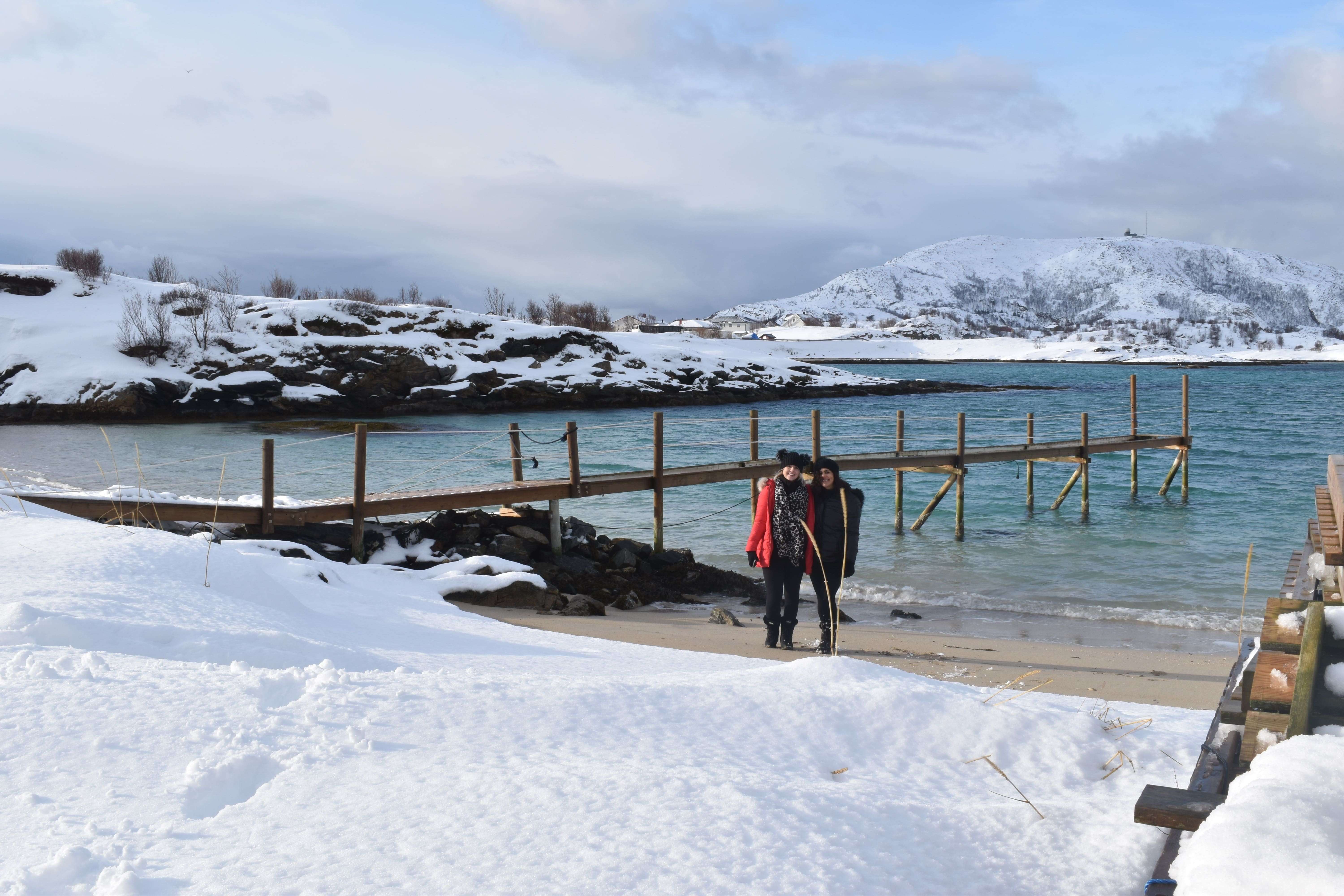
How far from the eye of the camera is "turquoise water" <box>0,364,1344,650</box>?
11758mm

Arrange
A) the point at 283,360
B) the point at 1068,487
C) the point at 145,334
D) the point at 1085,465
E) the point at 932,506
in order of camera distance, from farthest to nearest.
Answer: the point at 283,360
the point at 145,334
the point at 1068,487
the point at 1085,465
the point at 932,506

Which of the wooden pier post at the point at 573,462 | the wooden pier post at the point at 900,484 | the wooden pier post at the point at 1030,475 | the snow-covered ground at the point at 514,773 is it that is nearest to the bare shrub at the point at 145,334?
the wooden pier post at the point at 573,462

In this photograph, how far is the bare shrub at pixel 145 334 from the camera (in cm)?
4306

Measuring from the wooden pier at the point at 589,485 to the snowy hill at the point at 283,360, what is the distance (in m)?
30.4

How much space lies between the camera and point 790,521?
766cm

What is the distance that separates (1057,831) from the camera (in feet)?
8.64

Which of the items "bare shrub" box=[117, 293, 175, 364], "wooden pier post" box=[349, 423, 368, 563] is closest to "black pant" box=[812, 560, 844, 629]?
"wooden pier post" box=[349, 423, 368, 563]

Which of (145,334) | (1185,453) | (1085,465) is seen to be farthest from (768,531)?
(145,334)

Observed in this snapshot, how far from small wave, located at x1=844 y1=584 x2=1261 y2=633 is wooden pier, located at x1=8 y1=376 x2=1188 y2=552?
3.35 m

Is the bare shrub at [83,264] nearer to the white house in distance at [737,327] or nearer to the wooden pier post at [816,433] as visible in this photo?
the wooden pier post at [816,433]

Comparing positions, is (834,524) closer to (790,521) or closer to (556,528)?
(790,521)

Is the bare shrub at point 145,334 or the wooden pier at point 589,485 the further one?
the bare shrub at point 145,334

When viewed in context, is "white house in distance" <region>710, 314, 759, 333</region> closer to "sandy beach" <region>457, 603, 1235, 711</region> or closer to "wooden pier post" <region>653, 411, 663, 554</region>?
"wooden pier post" <region>653, 411, 663, 554</region>

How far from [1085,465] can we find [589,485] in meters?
12.1
